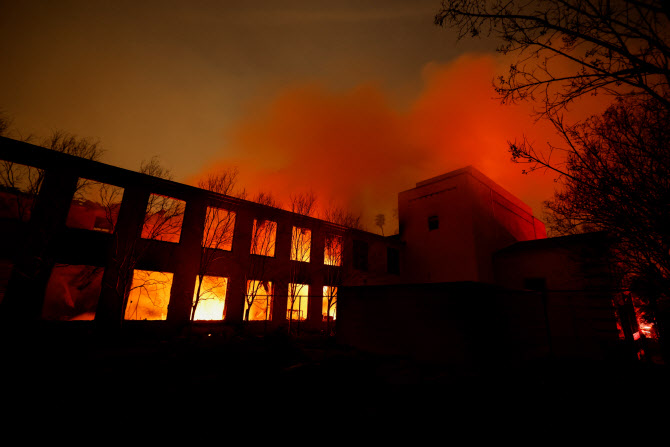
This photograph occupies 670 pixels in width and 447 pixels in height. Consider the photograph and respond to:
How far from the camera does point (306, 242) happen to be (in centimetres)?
1862

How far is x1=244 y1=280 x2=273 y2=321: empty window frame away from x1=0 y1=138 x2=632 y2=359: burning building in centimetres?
15

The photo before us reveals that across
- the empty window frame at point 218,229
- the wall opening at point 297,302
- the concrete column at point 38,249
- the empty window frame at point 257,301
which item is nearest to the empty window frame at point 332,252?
the wall opening at point 297,302

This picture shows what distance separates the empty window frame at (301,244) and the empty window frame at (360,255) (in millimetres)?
4133

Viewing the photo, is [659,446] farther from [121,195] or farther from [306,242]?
[121,195]

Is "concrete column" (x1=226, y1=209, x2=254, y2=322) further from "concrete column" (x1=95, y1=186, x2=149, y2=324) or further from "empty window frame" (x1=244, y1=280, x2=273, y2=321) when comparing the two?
"concrete column" (x1=95, y1=186, x2=149, y2=324)

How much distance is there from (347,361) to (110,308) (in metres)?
11.0

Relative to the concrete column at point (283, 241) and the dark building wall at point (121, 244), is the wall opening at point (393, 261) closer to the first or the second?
the dark building wall at point (121, 244)

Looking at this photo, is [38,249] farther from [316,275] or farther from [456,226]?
[456,226]

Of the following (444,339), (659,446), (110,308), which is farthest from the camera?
(110,308)

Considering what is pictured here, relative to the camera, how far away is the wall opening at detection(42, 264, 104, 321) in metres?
12.4

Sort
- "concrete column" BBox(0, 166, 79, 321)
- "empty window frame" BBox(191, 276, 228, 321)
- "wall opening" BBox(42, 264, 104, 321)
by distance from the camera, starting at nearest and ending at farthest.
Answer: "concrete column" BBox(0, 166, 79, 321) → "wall opening" BBox(42, 264, 104, 321) → "empty window frame" BBox(191, 276, 228, 321)

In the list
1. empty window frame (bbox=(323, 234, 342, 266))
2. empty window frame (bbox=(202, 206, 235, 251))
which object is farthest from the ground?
empty window frame (bbox=(323, 234, 342, 266))

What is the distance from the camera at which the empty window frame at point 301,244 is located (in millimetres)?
17905

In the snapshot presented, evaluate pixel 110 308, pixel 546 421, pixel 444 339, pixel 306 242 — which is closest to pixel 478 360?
pixel 444 339
